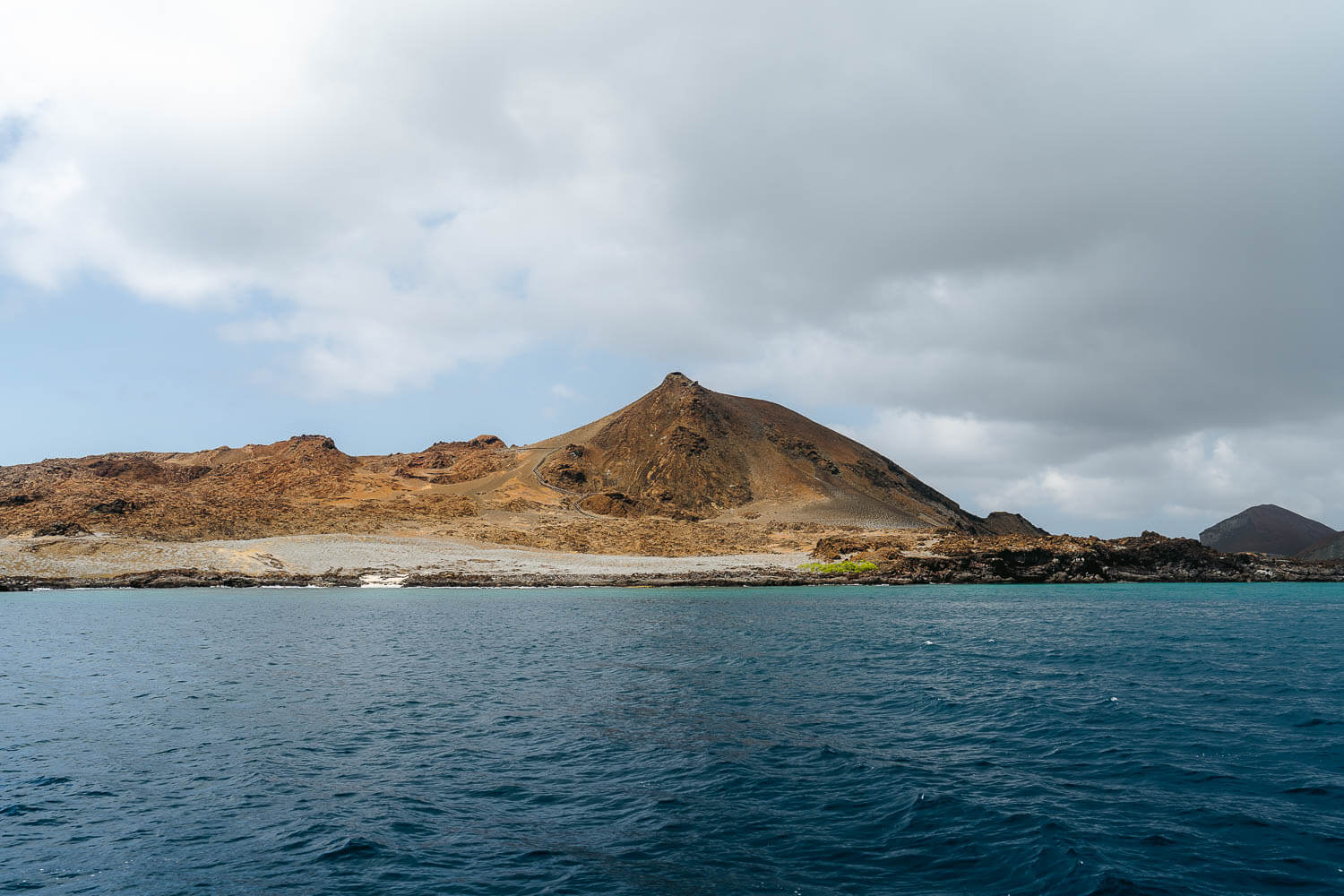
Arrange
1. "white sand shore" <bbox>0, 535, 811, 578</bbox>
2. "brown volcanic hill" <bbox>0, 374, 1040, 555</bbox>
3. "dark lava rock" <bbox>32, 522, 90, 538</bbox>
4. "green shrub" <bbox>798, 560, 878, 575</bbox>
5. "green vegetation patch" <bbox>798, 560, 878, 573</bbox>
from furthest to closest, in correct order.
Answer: "brown volcanic hill" <bbox>0, 374, 1040, 555</bbox> < "dark lava rock" <bbox>32, 522, 90, 538</bbox> < "green vegetation patch" <bbox>798, 560, 878, 573</bbox> < "green shrub" <bbox>798, 560, 878, 575</bbox> < "white sand shore" <bbox>0, 535, 811, 578</bbox>

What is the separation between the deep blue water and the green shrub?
1979 inches

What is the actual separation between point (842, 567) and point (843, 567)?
0.10m

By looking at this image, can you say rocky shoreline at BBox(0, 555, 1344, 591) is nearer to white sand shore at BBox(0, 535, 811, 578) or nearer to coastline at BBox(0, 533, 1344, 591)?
coastline at BBox(0, 533, 1344, 591)

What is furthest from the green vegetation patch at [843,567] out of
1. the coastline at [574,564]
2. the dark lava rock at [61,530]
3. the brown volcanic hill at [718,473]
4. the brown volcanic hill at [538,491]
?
the dark lava rock at [61,530]

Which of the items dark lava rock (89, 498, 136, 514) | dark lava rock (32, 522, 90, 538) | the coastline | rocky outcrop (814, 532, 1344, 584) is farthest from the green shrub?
dark lava rock (89, 498, 136, 514)

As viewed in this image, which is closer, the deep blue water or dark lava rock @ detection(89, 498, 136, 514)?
the deep blue water

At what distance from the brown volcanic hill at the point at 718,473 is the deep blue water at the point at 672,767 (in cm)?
11321

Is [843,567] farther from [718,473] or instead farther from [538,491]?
[718,473]

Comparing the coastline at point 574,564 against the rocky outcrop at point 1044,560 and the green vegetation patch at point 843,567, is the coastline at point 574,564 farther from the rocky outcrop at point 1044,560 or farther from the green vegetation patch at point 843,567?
the green vegetation patch at point 843,567

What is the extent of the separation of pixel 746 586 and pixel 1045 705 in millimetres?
55759

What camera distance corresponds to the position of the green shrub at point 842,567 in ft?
273

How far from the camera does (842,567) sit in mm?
84438

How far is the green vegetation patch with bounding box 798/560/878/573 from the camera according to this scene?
83.4m

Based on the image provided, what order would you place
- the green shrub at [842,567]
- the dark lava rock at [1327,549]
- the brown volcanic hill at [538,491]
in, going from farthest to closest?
1. the dark lava rock at [1327,549]
2. the brown volcanic hill at [538,491]
3. the green shrub at [842,567]
